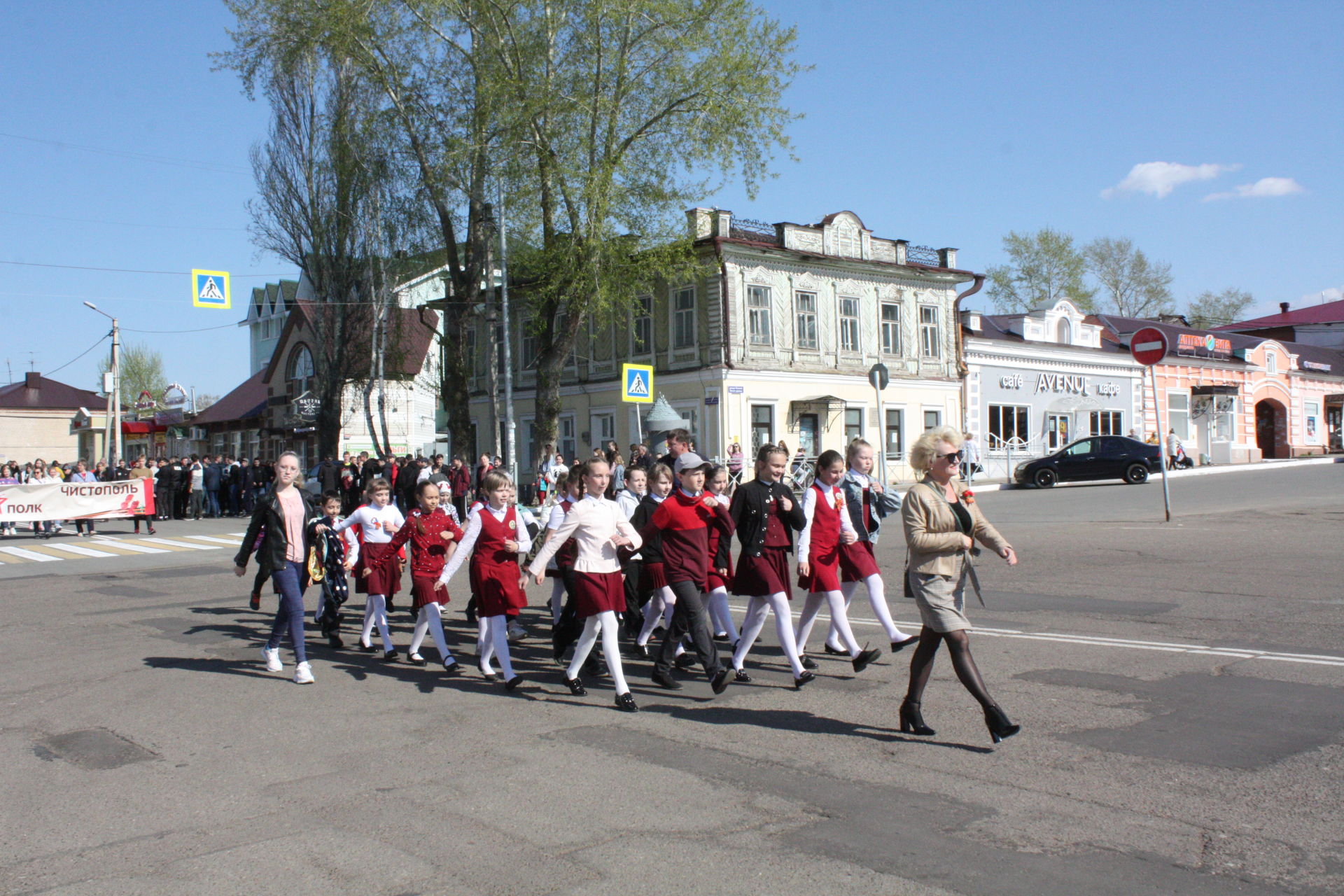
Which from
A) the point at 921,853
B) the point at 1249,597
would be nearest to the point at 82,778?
the point at 921,853

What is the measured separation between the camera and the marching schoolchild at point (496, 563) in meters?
7.73

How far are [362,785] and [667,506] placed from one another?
9.27 feet

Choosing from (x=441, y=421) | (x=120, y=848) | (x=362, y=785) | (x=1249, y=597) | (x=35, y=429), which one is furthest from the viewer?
(x=35, y=429)

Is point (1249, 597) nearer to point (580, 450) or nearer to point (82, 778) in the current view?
point (82, 778)

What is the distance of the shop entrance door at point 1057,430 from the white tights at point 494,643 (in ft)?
128

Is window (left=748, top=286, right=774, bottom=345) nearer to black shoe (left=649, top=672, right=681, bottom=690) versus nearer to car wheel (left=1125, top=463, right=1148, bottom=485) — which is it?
car wheel (left=1125, top=463, right=1148, bottom=485)

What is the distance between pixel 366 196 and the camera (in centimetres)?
3366

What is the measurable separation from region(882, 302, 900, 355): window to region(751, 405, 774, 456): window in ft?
19.3

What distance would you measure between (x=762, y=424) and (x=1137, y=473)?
442 inches

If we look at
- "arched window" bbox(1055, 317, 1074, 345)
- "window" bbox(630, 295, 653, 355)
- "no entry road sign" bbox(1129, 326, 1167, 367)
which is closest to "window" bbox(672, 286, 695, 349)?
"window" bbox(630, 295, 653, 355)

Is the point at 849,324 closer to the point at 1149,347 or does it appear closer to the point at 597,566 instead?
the point at 1149,347

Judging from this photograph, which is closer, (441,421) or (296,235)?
(296,235)

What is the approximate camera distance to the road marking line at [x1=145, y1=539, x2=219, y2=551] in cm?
2067

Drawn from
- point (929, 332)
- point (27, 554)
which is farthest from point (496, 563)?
point (929, 332)
